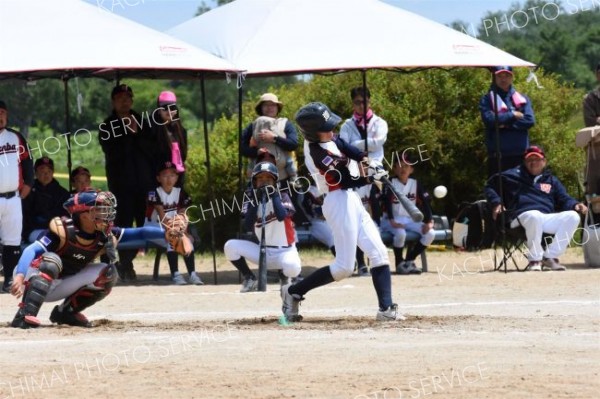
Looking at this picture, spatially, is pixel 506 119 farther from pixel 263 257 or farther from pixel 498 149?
pixel 263 257

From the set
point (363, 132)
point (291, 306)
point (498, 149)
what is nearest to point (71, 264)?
point (291, 306)

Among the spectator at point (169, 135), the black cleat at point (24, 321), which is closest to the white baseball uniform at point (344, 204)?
the black cleat at point (24, 321)

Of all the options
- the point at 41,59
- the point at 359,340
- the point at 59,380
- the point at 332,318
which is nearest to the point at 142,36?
the point at 41,59

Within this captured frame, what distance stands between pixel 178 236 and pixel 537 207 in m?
4.43

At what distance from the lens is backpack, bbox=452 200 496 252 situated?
16.8 meters

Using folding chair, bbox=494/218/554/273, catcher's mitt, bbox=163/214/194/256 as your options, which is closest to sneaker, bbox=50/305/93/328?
catcher's mitt, bbox=163/214/194/256

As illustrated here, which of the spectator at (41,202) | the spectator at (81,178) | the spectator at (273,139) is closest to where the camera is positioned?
the spectator at (273,139)

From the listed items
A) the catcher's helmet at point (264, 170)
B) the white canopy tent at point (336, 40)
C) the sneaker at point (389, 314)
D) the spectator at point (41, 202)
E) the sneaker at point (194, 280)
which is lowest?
the sneaker at point (194, 280)

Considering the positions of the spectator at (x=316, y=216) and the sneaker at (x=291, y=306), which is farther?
the spectator at (x=316, y=216)

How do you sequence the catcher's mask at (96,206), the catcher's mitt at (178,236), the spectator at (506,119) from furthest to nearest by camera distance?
the spectator at (506,119)
the catcher's mitt at (178,236)
the catcher's mask at (96,206)

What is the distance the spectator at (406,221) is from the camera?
16.2 m

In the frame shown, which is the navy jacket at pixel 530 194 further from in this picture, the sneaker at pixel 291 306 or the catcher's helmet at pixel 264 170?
the sneaker at pixel 291 306

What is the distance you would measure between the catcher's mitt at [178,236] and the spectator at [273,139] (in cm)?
111

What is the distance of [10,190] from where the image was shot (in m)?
14.7
